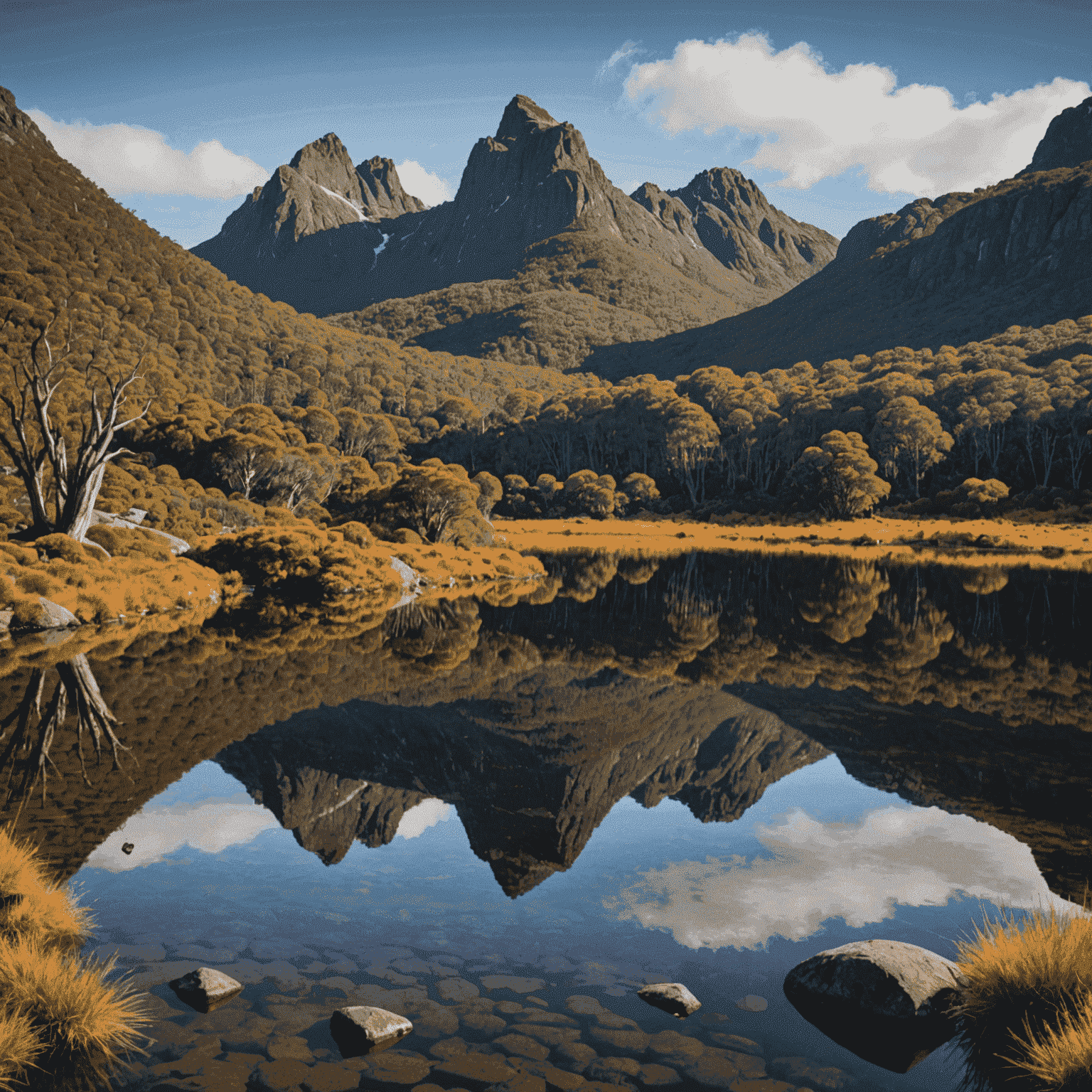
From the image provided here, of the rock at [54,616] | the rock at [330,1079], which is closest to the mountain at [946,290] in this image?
the rock at [54,616]

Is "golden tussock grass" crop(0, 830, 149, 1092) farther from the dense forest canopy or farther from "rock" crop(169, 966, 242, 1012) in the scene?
the dense forest canopy

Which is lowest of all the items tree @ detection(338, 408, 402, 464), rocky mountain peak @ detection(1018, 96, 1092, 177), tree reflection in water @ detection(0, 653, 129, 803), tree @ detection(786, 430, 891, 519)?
tree reflection in water @ detection(0, 653, 129, 803)

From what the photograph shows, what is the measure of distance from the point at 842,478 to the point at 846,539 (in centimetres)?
Result: 1516

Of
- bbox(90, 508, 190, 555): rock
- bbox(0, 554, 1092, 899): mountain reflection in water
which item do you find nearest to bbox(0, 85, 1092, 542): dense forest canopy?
Answer: bbox(90, 508, 190, 555): rock

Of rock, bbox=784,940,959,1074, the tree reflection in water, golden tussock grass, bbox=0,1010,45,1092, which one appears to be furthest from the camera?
the tree reflection in water

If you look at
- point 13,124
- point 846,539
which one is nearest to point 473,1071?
point 846,539

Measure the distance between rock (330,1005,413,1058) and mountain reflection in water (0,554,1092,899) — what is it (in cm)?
236

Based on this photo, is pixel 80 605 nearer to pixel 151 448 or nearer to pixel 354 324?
pixel 151 448

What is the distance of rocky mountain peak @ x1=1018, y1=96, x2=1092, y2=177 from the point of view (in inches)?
7190

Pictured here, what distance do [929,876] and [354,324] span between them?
196m

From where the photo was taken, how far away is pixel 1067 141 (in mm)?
186500

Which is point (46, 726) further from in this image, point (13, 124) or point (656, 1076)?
point (13, 124)

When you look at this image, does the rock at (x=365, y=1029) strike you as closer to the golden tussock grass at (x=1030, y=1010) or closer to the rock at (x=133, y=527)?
the golden tussock grass at (x=1030, y=1010)

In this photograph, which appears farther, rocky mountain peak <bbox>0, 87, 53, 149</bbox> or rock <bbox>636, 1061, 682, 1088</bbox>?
rocky mountain peak <bbox>0, 87, 53, 149</bbox>
